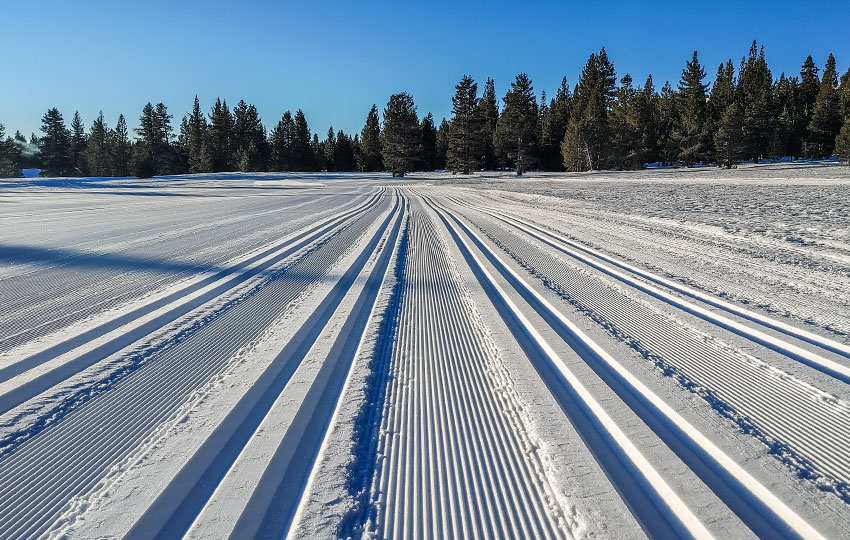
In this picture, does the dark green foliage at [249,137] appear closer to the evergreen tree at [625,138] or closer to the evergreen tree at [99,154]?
the evergreen tree at [99,154]

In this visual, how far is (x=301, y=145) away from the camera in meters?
69.5

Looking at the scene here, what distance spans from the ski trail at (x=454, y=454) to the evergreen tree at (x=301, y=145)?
2781 inches

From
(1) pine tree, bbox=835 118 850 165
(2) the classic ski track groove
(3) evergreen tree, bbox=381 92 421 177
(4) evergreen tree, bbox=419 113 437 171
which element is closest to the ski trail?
(2) the classic ski track groove

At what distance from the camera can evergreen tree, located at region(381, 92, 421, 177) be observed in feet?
172

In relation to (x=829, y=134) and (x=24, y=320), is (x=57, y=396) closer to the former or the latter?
(x=24, y=320)

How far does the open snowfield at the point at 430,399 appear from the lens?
5.96ft

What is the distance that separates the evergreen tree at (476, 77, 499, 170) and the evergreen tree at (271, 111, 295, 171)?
23.6 metres

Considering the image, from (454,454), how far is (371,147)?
73.2 m

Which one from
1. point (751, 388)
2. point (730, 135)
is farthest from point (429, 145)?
point (751, 388)

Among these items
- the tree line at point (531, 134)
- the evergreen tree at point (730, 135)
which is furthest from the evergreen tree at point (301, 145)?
the evergreen tree at point (730, 135)

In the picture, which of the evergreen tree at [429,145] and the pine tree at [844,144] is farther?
the evergreen tree at [429,145]

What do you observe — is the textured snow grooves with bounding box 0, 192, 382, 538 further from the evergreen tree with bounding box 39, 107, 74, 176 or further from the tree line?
the evergreen tree with bounding box 39, 107, 74, 176

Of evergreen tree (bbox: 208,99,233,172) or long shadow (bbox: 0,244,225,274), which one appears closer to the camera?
long shadow (bbox: 0,244,225,274)

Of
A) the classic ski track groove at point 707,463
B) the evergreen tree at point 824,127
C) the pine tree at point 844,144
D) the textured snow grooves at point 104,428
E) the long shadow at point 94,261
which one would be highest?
the evergreen tree at point 824,127
